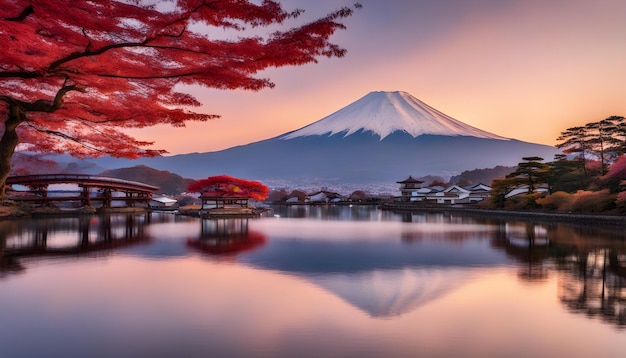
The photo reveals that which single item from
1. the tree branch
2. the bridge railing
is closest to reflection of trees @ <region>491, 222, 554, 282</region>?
the tree branch

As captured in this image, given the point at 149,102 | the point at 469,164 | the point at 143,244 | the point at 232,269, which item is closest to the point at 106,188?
the point at 143,244

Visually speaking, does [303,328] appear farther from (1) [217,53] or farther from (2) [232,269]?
(1) [217,53]

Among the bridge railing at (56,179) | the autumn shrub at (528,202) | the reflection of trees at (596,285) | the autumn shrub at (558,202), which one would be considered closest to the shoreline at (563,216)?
the autumn shrub at (558,202)

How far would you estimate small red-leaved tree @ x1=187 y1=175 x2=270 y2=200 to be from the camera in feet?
109

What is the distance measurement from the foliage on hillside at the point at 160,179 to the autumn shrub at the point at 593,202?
216 feet

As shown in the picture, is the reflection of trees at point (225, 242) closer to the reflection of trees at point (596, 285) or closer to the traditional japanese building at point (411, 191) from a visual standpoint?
the reflection of trees at point (596, 285)

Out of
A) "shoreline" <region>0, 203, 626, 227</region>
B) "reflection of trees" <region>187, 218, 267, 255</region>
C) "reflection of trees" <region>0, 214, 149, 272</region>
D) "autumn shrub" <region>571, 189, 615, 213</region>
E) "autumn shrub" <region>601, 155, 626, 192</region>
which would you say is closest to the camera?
"reflection of trees" <region>0, 214, 149, 272</region>

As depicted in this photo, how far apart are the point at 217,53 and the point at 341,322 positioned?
18.4 ft

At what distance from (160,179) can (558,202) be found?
232 ft

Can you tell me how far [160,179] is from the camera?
275ft

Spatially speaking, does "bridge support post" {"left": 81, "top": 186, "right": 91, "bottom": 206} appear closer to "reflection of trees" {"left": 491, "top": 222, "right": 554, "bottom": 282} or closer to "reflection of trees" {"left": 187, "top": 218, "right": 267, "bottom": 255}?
"reflection of trees" {"left": 187, "top": 218, "right": 267, "bottom": 255}

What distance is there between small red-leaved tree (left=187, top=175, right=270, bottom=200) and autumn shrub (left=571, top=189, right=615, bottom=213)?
20054mm

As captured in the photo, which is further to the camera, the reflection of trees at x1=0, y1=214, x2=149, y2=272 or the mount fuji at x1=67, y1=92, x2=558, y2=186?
the mount fuji at x1=67, y1=92, x2=558, y2=186

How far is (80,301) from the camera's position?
6.93 meters
